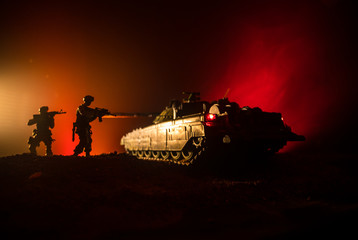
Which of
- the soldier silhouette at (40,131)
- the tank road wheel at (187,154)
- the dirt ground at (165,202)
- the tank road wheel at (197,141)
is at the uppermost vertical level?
the soldier silhouette at (40,131)

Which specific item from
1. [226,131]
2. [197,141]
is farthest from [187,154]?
[226,131]

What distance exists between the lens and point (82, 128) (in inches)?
314

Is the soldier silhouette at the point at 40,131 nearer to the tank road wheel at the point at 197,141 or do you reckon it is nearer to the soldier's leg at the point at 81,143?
the soldier's leg at the point at 81,143

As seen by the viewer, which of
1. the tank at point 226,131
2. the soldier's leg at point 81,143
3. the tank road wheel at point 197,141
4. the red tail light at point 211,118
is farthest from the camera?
the soldier's leg at point 81,143

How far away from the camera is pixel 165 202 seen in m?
4.18

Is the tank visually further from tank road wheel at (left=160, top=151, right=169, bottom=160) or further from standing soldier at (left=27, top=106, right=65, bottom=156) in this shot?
standing soldier at (left=27, top=106, right=65, bottom=156)

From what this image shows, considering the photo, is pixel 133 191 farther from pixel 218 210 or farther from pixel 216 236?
pixel 216 236

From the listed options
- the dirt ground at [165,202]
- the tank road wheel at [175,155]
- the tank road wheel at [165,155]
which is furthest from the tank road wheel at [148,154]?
the dirt ground at [165,202]

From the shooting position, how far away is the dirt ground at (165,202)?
298 centimetres

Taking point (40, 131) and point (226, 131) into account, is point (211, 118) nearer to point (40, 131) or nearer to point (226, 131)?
point (226, 131)

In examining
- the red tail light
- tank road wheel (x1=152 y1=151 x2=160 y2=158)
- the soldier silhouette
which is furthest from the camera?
tank road wheel (x1=152 y1=151 x2=160 y2=158)

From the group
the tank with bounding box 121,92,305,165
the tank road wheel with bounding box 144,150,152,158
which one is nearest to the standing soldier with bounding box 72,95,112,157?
the tank with bounding box 121,92,305,165

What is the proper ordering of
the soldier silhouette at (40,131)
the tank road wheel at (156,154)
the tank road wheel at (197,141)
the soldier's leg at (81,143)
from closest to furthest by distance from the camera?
the tank road wheel at (197,141) < the soldier's leg at (81,143) < the soldier silhouette at (40,131) < the tank road wheel at (156,154)

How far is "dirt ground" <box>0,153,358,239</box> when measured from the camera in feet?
9.78
